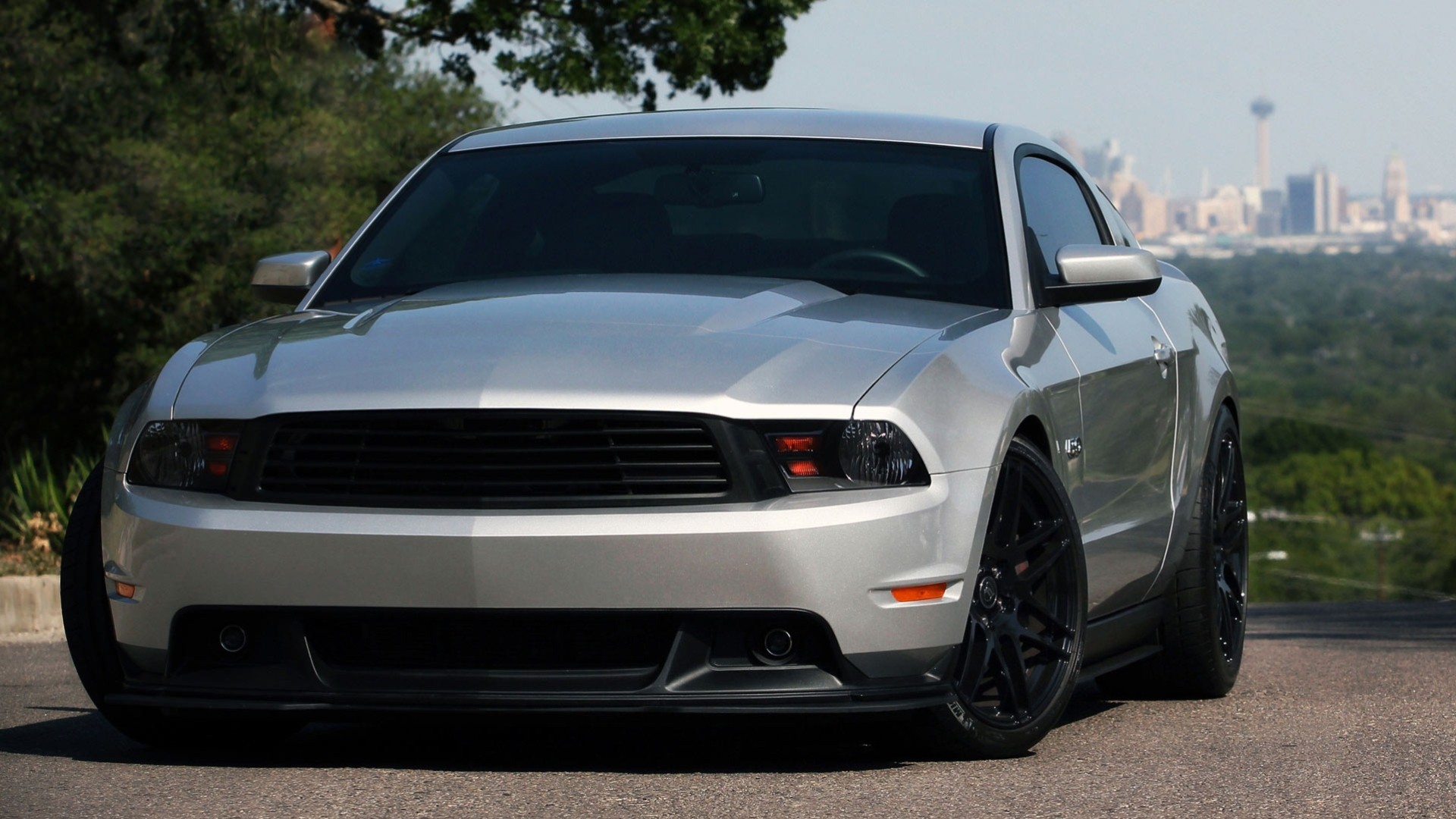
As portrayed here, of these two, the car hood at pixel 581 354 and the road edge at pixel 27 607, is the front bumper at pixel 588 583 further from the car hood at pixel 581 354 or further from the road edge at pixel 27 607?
the road edge at pixel 27 607

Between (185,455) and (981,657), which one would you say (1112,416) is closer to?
(981,657)

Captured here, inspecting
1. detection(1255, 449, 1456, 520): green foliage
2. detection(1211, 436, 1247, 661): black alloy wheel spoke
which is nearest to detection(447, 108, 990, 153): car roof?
detection(1211, 436, 1247, 661): black alloy wheel spoke

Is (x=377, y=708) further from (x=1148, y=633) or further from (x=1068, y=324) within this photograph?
(x=1148, y=633)

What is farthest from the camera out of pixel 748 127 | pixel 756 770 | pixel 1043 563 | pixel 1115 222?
pixel 1115 222

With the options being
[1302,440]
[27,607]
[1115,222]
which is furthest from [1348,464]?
[1115,222]

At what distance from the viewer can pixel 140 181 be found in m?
22.9

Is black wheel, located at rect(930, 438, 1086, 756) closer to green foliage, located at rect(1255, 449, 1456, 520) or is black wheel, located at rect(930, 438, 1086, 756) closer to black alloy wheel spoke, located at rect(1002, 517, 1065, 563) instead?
black alloy wheel spoke, located at rect(1002, 517, 1065, 563)

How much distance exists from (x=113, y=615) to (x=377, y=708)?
0.69 meters

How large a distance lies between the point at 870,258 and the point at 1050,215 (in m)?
0.93

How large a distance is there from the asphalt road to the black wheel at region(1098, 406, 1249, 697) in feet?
0.64

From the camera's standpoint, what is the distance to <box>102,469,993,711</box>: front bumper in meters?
4.32

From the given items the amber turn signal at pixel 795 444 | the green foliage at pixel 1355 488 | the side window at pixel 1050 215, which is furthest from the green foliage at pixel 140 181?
the green foliage at pixel 1355 488

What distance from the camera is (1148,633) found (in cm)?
639

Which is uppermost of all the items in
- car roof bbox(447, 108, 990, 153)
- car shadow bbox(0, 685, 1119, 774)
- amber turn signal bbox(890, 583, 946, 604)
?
car roof bbox(447, 108, 990, 153)
